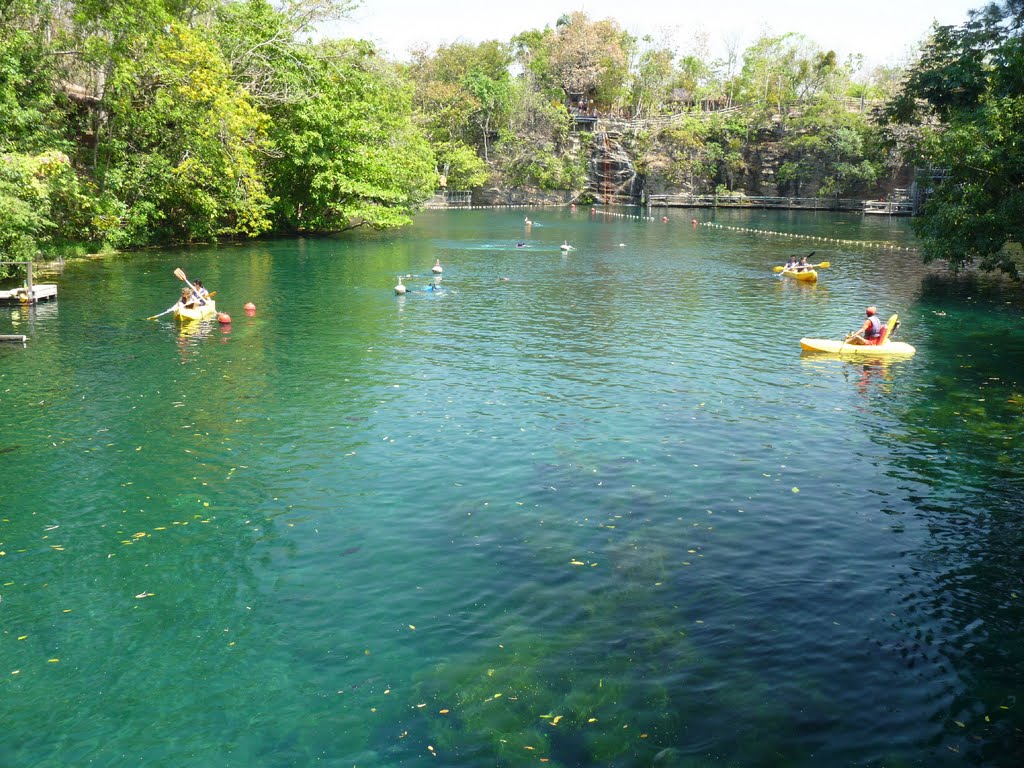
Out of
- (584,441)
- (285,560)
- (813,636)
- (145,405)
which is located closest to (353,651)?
(285,560)

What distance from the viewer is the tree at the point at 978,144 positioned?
3403cm

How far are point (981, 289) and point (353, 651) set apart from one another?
3887 centimetres

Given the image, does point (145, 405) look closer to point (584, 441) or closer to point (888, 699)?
point (584, 441)

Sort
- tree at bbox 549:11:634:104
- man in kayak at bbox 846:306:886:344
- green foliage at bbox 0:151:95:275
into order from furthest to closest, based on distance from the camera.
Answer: tree at bbox 549:11:634:104 → green foliage at bbox 0:151:95:275 → man in kayak at bbox 846:306:886:344

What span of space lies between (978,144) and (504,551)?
3147cm

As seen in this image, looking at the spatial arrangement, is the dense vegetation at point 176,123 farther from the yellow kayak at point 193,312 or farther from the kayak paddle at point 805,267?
the kayak paddle at point 805,267

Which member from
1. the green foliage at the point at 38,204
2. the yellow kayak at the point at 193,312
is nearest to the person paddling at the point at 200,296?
the yellow kayak at the point at 193,312

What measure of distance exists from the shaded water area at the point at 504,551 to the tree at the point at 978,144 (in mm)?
9077

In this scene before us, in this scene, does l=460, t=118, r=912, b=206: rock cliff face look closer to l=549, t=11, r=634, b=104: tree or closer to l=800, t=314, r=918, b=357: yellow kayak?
l=549, t=11, r=634, b=104: tree

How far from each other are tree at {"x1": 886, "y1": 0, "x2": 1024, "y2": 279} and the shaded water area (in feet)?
29.8

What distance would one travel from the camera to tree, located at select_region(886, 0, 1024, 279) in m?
34.0

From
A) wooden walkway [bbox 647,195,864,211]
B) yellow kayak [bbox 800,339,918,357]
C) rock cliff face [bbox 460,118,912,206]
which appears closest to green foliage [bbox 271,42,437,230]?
yellow kayak [bbox 800,339,918,357]

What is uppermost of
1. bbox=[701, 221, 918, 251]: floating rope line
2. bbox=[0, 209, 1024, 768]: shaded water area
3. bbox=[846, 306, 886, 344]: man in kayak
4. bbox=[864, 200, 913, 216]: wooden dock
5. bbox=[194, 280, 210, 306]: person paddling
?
bbox=[864, 200, 913, 216]: wooden dock

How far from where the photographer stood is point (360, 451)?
58.1ft
